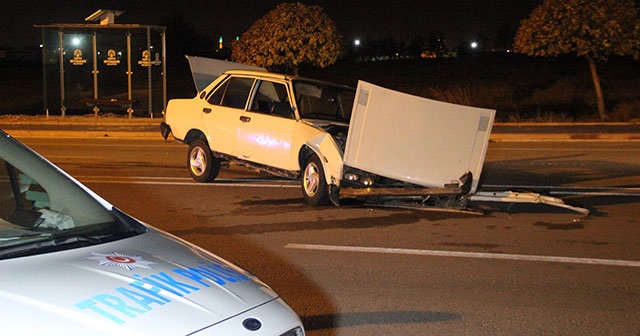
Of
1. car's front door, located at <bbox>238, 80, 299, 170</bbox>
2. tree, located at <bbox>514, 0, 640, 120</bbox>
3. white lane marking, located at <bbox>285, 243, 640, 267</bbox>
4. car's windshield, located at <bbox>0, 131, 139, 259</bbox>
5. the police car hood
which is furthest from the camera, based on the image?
tree, located at <bbox>514, 0, 640, 120</bbox>

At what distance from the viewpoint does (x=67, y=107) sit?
86.0 feet

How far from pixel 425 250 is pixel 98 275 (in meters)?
5.59

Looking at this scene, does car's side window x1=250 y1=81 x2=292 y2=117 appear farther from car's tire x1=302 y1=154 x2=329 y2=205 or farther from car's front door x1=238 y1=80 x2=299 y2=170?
car's tire x1=302 y1=154 x2=329 y2=205

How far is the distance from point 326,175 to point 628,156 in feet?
28.0

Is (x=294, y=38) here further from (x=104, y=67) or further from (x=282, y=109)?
(x=282, y=109)

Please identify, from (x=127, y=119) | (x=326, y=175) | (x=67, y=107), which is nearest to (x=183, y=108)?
(x=326, y=175)

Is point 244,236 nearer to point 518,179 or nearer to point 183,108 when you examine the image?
point 183,108

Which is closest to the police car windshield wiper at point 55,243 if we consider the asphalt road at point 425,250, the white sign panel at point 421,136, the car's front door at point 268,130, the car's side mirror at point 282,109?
the asphalt road at point 425,250

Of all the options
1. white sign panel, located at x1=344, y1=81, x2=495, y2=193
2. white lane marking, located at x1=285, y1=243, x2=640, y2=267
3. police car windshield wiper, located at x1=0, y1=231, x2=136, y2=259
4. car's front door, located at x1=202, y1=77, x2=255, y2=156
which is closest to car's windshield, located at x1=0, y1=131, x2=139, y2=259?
police car windshield wiper, located at x1=0, y1=231, x2=136, y2=259

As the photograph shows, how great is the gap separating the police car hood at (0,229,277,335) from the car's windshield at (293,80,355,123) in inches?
308

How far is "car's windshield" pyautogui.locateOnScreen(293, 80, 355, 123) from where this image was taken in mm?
11367

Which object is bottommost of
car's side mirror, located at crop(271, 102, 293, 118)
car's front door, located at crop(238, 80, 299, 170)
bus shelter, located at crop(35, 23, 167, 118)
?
bus shelter, located at crop(35, 23, 167, 118)

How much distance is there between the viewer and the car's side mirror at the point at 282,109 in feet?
37.0

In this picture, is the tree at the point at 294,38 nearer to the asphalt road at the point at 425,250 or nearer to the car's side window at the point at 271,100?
the asphalt road at the point at 425,250
